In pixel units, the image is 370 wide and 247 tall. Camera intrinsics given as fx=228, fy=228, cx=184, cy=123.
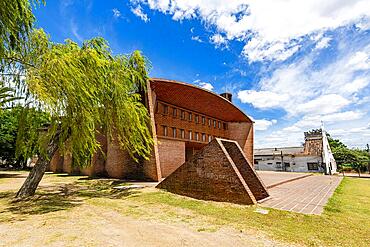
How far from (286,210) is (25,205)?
9644mm

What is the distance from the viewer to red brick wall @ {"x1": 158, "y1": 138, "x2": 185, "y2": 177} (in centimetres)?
1773

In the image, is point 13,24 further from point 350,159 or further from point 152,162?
point 350,159

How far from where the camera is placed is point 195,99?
21.6 metres

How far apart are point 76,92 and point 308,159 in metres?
39.1

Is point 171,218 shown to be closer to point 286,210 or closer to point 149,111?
point 286,210

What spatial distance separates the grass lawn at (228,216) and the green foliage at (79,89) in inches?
89.0

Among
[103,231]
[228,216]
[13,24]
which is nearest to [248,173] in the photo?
[228,216]

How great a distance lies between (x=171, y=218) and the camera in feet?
23.1

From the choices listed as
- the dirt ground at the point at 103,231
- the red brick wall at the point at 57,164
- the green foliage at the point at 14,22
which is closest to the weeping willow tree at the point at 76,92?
the green foliage at the point at 14,22

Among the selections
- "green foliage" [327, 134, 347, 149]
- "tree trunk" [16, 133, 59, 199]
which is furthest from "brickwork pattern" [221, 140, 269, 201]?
"green foliage" [327, 134, 347, 149]

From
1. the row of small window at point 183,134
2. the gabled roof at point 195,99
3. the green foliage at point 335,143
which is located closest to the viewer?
the gabled roof at point 195,99

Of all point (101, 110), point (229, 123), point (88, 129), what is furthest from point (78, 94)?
point (229, 123)

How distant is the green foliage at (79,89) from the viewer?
7215mm

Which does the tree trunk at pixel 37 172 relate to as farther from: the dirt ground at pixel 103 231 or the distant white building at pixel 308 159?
the distant white building at pixel 308 159
